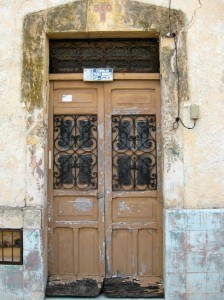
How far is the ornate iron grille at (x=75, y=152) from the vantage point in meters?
6.24

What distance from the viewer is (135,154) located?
622 centimetres

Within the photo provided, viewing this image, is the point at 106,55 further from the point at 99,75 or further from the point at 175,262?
the point at 175,262

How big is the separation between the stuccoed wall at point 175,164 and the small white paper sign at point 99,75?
55 cm

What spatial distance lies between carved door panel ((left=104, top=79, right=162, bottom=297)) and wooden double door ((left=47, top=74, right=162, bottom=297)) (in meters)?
0.01

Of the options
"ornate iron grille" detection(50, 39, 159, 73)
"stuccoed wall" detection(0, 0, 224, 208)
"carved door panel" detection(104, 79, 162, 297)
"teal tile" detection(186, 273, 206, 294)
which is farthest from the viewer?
"ornate iron grille" detection(50, 39, 159, 73)

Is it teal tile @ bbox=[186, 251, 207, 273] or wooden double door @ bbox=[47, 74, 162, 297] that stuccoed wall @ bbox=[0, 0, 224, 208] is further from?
teal tile @ bbox=[186, 251, 207, 273]

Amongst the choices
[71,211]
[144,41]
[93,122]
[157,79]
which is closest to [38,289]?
[71,211]

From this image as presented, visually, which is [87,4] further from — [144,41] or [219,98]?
[219,98]

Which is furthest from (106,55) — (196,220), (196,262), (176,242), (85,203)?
(196,262)

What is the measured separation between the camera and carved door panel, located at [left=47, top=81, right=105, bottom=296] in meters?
6.21

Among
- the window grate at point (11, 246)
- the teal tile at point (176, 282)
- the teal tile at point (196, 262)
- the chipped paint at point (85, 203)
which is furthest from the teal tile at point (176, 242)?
Result: the window grate at point (11, 246)

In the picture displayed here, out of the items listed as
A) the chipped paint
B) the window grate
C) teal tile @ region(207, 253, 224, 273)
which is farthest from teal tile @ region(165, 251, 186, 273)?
the window grate

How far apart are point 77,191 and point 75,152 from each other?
20.6 inches

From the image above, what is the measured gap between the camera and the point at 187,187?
5.87m
